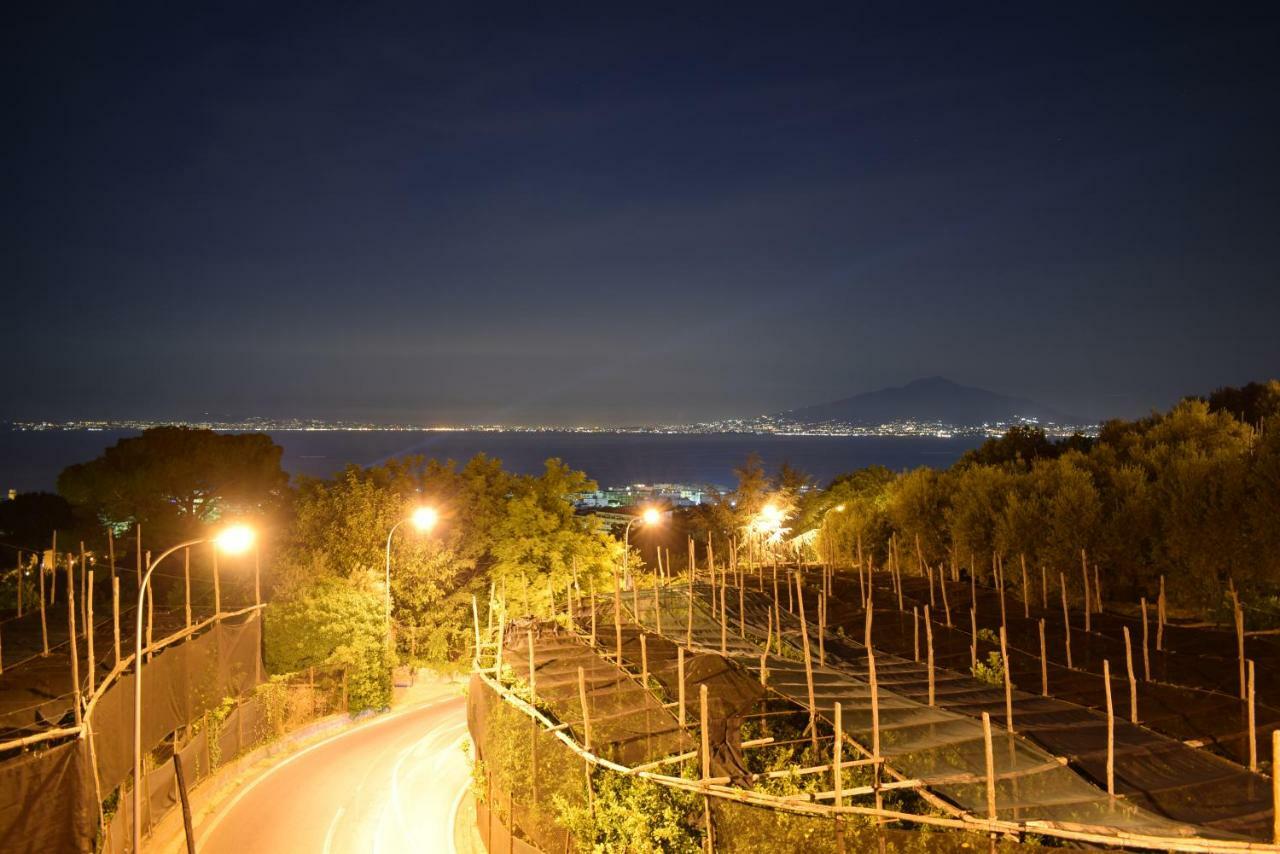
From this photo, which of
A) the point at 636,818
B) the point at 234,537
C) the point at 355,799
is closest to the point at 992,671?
the point at 636,818

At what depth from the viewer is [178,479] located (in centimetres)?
3016

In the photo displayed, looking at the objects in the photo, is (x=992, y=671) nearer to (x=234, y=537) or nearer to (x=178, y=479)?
(x=234, y=537)

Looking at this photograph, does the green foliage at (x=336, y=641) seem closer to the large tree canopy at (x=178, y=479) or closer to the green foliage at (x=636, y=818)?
the green foliage at (x=636, y=818)

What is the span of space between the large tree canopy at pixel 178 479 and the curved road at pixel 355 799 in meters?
16.5

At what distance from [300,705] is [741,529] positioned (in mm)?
32895

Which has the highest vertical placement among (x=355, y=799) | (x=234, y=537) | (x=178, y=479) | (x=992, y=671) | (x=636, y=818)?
(x=234, y=537)

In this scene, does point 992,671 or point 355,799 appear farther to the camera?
point 355,799

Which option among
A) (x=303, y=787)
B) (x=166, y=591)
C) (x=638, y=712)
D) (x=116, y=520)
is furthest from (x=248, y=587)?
(x=638, y=712)

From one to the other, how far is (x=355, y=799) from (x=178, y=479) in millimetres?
20959

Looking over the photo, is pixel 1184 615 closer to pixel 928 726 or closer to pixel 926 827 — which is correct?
pixel 928 726

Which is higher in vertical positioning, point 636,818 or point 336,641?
point 636,818

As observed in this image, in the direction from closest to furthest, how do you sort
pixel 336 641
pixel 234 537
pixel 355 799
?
pixel 234 537, pixel 355 799, pixel 336 641

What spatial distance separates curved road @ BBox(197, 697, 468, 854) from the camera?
12.6 m

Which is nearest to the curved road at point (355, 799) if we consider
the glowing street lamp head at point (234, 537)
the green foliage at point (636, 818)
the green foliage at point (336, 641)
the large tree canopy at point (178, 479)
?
the green foliage at point (336, 641)
